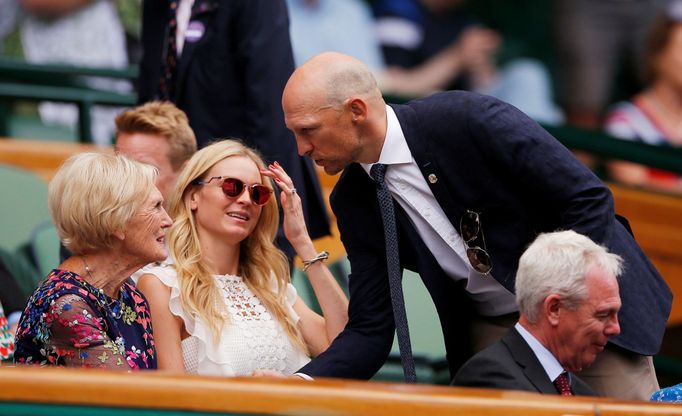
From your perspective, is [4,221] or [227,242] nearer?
[227,242]

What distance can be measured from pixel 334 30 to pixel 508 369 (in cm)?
412

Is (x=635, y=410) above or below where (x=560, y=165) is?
below

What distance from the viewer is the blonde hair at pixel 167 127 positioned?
504cm

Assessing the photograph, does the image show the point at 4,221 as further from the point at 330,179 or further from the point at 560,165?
the point at 560,165

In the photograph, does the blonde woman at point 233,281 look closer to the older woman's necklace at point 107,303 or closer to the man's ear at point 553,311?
the older woman's necklace at point 107,303

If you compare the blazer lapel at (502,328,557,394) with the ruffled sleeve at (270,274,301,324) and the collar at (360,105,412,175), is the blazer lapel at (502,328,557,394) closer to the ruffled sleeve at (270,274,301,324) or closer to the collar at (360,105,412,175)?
the collar at (360,105,412,175)

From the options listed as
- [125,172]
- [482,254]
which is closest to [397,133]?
[482,254]

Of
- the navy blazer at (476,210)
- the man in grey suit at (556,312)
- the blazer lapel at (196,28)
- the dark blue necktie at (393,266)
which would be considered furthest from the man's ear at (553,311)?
the blazer lapel at (196,28)

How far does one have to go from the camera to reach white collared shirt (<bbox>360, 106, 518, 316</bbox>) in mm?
4328

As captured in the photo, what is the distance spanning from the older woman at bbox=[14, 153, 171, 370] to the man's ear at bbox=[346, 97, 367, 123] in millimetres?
563

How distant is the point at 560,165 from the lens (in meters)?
4.14

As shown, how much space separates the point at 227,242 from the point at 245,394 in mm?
1451

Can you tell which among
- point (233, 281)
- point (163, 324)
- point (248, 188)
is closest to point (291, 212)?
point (248, 188)

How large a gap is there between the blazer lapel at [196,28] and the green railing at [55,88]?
1488 mm
